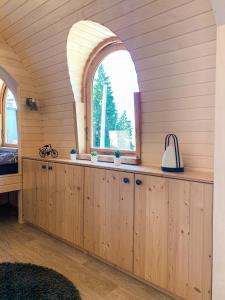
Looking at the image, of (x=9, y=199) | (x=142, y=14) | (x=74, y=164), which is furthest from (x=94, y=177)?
(x=9, y=199)

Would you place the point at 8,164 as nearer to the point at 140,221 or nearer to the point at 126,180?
the point at 126,180

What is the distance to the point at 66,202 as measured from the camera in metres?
2.57

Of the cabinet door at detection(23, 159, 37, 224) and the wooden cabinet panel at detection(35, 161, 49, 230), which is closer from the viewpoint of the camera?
the wooden cabinet panel at detection(35, 161, 49, 230)

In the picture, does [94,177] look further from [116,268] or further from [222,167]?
[222,167]

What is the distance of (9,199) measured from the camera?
4.16 m

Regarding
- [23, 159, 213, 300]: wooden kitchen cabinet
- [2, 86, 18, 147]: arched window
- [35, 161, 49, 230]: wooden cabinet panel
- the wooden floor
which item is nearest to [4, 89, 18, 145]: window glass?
[2, 86, 18, 147]: arched window

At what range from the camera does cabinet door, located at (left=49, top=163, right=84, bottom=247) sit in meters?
2.41

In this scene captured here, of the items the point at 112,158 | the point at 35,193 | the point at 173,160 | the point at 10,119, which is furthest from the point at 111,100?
the point at 10,119

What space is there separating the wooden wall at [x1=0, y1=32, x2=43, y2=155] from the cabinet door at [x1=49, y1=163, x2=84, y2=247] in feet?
2.51

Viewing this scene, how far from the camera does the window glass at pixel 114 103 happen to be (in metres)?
2.53

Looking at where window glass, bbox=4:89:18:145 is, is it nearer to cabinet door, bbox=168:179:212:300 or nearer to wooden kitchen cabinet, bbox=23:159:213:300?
wooden kitchen cabinet, bbox=23:159:213:300

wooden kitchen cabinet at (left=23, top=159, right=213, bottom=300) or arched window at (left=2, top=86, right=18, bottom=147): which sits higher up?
arched window at (left=2, top=86, right=18, bottom=147)

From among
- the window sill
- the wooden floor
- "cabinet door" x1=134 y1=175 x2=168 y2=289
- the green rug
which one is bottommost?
the wooden floor

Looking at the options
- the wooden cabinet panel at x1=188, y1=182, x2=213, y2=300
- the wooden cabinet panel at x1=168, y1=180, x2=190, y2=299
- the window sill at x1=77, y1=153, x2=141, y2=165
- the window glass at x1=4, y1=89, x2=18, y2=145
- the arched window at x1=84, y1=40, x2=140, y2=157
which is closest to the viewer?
the wooden cabinet panel at x1=188, y1=182, x2=213, y2=300
